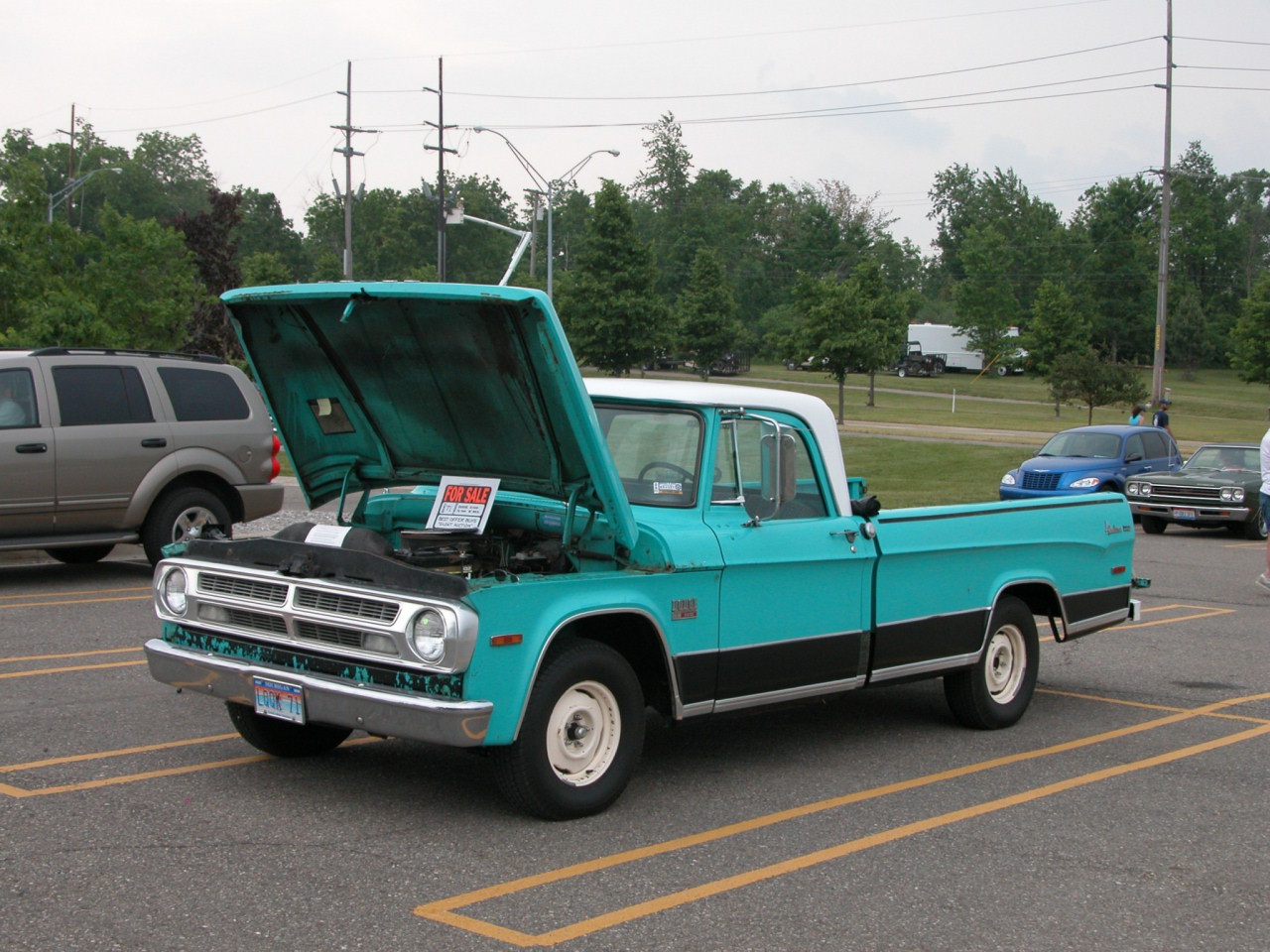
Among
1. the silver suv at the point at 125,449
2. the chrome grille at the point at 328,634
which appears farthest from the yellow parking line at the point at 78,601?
the chrome grille at the point at 328,634

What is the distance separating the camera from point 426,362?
639 centimetres

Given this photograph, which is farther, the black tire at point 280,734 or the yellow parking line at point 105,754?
the black tire at point 280,734

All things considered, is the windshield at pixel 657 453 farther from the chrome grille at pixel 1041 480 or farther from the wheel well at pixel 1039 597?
the chrome grille at pixel 1041 480

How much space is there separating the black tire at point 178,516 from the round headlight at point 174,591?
243 inches

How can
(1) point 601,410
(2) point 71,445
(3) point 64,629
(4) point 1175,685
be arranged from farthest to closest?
(2) point 71,445, (3) point 64,629, (4) point 1175,685, (1) point 601,410

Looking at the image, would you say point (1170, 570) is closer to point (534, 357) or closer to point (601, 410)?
point (601, 410)

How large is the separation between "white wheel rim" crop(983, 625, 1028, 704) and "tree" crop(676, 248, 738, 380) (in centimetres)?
5878

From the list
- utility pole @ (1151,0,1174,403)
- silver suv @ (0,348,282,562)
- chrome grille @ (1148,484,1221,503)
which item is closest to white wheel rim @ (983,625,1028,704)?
silver suv @ (0,348,282,562)

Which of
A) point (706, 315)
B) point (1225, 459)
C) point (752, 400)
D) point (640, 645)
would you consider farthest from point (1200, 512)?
point (706, 315)

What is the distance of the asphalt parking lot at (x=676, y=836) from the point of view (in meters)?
4.59

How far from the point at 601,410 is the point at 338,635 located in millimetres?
1940

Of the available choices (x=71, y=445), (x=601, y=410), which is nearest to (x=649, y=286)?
(x=71, y=445)

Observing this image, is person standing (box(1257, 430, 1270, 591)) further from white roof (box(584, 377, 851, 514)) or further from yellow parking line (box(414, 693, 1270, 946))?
white roof (box(584, 377, 851, 514))

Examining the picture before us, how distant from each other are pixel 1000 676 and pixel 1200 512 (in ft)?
47.1
